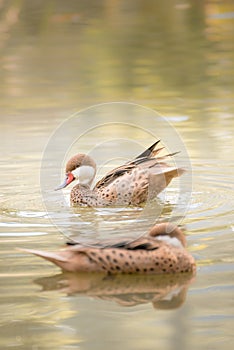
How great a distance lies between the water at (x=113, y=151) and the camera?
587 cm

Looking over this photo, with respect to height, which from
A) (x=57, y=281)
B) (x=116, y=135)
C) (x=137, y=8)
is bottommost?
(x=137, y=8)

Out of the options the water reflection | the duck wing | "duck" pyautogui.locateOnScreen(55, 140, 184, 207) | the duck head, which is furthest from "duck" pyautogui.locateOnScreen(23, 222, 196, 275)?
the duck head

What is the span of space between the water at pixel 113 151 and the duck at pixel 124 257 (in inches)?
3.0

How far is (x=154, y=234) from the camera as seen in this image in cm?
691

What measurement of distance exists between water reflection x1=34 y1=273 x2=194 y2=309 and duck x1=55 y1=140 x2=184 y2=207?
236 cm

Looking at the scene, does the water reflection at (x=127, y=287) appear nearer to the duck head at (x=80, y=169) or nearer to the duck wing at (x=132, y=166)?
the duck wing at (x=132, y=166)

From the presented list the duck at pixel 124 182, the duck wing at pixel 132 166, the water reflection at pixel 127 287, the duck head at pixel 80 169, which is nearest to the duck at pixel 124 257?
the water reflection at pixel 127 287

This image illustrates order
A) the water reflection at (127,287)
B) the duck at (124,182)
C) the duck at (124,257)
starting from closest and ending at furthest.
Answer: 1. the water reflection at (127,287)
2. the duck at (124,257)
3. the duck at (124,182)

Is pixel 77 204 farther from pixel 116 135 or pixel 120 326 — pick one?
pixel 120 326

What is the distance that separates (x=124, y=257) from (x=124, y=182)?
8.21 ft

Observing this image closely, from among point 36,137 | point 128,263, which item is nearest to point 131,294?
point 128,263

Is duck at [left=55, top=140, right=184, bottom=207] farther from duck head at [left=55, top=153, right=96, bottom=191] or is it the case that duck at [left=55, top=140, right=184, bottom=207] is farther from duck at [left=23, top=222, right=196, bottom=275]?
duck at [left=23, top=222, right=196, bottom=275]

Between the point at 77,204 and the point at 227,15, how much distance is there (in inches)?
489

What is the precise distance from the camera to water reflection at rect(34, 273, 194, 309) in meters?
6.20
